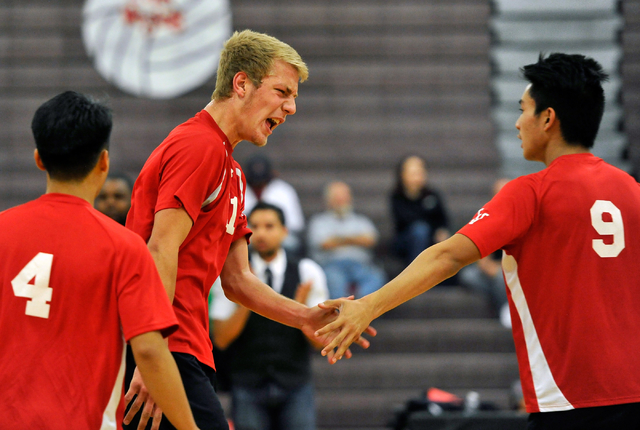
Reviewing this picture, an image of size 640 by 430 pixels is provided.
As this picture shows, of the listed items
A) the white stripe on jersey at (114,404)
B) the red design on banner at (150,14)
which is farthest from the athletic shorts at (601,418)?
the red design on banner at (150,14)

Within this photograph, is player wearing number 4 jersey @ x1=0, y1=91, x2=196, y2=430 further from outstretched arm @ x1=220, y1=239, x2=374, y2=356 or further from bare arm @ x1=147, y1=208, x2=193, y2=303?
outstretched arm @ x1=220, y1=239, x2=374, y2=356

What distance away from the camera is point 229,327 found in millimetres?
5242

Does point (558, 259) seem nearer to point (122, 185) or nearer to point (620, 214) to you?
point (620, 214)

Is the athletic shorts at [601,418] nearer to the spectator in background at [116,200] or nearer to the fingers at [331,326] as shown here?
the fingers at [331,326]

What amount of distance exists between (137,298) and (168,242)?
0.42 m

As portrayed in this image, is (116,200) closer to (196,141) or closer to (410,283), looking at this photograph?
(196,141)

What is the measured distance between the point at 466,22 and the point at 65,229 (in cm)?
861

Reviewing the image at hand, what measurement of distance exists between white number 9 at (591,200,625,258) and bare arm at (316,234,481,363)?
445 millimetres

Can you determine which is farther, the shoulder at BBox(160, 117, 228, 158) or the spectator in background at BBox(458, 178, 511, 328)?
the spectator in background at BBox(458, 178, 511, 328)

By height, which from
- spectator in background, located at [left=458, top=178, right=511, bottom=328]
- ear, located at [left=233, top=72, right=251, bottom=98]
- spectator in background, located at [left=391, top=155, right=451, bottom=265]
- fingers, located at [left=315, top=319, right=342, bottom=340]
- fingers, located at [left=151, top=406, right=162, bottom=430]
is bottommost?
spectator in background, located at [left=458, top=178, right=511, bottom=328]

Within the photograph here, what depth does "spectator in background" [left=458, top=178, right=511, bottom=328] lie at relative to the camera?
7617 mm

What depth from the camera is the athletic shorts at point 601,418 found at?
2.79 meters

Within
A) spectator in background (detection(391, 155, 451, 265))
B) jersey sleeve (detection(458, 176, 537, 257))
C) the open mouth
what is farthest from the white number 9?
spectator in background (detection(391, 155, 451, 265))

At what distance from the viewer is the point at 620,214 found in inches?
115
